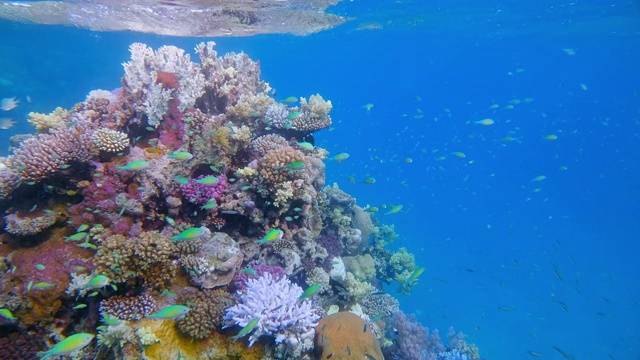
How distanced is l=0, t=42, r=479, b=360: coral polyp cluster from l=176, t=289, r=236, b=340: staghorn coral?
2 cm

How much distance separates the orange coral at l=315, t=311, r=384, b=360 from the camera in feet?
17.3

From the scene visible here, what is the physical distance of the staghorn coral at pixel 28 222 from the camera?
5.47m

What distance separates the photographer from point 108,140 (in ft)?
19.9

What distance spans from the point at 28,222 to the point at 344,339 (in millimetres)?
5336

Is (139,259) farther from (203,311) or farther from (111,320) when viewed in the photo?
(203,311)

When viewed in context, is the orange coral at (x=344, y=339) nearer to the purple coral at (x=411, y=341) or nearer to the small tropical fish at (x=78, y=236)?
the purple coral at (x=411, y=341)

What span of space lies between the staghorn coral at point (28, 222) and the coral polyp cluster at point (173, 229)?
2 cm

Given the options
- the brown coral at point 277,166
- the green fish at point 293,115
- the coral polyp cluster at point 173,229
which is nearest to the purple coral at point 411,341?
the coral polyp cluster at point 173,229

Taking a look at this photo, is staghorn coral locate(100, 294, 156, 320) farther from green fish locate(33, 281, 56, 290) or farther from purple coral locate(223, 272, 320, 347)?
purple coral locate(223, 272, 320, 347)

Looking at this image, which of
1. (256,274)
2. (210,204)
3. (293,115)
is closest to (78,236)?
(210,204)

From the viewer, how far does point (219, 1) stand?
17172mm

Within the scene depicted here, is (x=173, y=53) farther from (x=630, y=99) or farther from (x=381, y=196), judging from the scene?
(x=630, y=99)

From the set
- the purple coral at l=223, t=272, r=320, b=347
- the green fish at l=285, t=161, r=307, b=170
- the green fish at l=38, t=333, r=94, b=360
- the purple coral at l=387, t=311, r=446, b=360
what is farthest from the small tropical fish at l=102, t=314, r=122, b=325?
the purple coral at l=387, t=311, r=446, b=360

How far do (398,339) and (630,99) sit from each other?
12730 centimetres
